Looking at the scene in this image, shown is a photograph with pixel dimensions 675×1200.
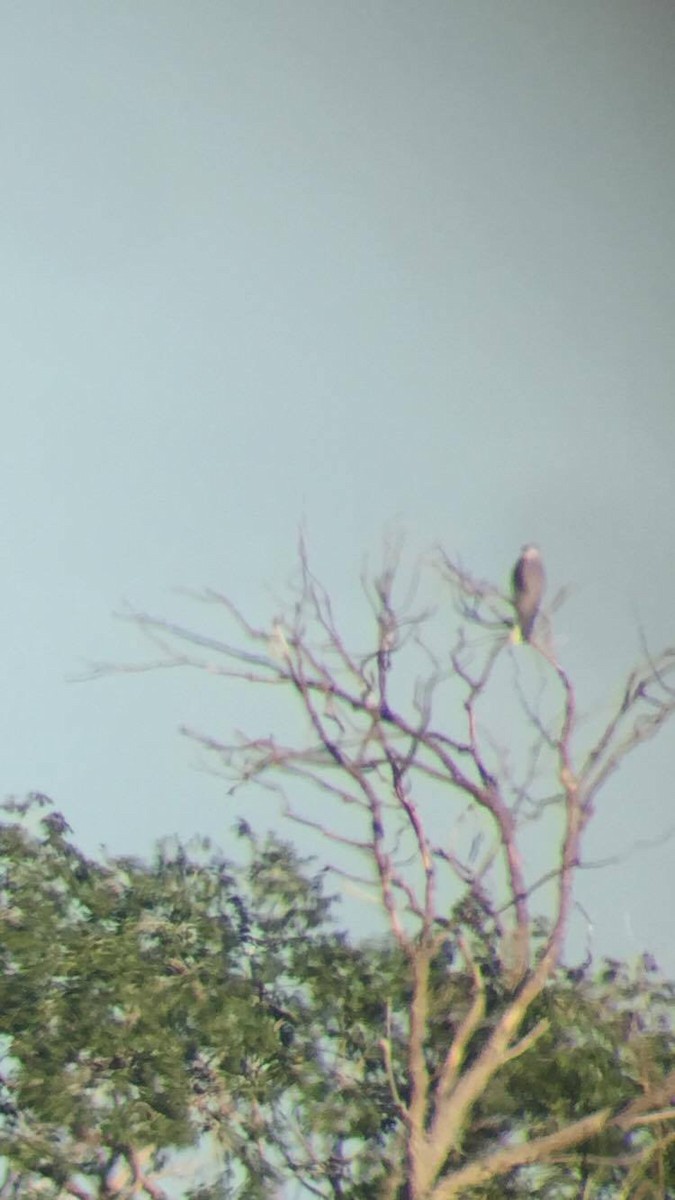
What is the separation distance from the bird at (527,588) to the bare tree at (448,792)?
1.3 inches

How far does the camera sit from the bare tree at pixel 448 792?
4418 mm

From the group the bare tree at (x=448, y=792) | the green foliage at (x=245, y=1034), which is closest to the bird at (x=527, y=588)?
the bare tree at (x=448, y=792)

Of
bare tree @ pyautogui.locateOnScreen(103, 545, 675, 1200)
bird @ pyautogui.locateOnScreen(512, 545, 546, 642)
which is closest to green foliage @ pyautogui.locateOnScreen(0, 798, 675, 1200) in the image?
bare tree @ pyautogui.locateOnScreen(103, 545, 675, 1200)

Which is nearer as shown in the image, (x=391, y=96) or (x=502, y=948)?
(x=502, y=948)

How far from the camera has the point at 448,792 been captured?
15.1 ft

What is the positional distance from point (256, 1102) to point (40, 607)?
1.22 meters

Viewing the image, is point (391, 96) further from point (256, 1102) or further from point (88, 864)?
point (256, 1102)

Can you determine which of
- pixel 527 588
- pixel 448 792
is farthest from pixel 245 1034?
pixel 527 588

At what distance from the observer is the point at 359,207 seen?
4.94 metres

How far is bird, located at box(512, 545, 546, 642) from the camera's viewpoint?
4621 mm

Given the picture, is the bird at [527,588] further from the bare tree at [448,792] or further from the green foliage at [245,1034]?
the green foliage at [245,1034]

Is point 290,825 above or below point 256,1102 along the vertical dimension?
above

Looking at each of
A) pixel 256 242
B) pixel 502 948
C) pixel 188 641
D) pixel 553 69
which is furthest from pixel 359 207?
pixel 502 948

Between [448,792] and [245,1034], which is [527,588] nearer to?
[448,792]
